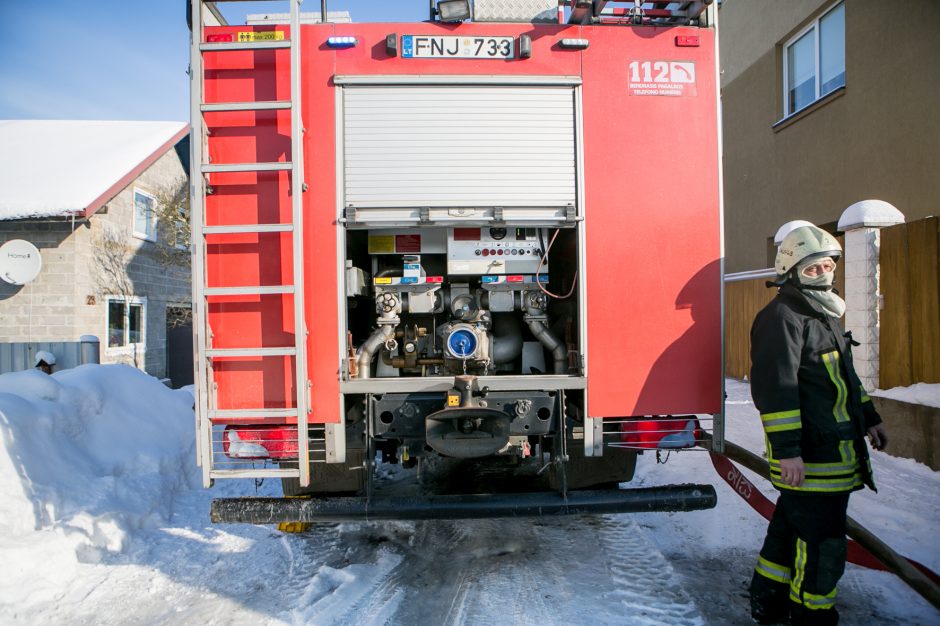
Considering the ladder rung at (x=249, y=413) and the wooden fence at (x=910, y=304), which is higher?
the wooden fence at (x=910, y=304)

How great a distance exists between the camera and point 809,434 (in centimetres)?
281

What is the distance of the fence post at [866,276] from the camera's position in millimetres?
5684

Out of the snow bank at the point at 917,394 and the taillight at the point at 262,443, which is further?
the snow bank at the point at 917,394

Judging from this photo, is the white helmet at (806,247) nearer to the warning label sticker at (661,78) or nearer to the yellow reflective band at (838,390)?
the yellow reflective band at (838,390)

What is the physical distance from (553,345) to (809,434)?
158cm

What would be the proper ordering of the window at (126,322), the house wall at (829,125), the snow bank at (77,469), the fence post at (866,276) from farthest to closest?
1. the window at (126,322)
2. the house wall at (829,125)
3. the fence post at (866,276)
4. the snow bank at (77,469)

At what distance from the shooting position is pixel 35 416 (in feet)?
14.9

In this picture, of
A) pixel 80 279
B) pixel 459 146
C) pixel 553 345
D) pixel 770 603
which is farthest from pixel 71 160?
pixel 770 603

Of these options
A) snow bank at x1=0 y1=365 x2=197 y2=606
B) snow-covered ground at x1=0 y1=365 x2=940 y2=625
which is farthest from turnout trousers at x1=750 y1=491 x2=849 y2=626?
snow bank at x1=0 y1=365 x2=197 y2=606

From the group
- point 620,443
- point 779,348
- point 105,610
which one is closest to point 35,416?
point 105,610

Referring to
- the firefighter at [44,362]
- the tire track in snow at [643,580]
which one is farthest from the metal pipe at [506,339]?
the firefighter at [44,362]

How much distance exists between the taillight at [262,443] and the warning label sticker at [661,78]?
298 cm

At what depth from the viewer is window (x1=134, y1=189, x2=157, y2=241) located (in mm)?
13320

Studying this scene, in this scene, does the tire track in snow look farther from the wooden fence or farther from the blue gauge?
the wooden fence
